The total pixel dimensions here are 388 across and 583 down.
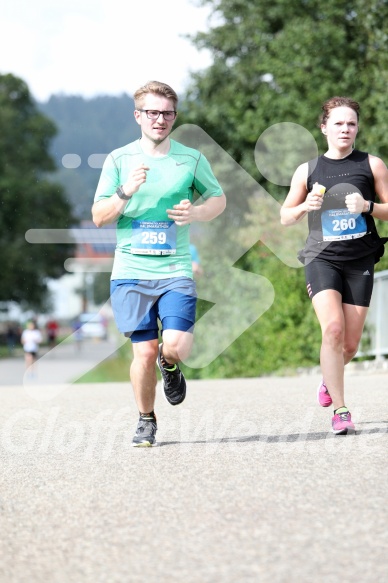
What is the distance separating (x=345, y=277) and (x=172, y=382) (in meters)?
1.21

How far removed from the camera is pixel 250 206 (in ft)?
94.1

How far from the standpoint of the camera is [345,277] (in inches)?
282

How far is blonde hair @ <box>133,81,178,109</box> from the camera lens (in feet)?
21.9

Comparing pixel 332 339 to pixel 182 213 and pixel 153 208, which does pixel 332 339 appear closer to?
pixel 182 213

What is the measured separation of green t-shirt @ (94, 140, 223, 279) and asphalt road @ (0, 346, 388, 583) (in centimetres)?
104

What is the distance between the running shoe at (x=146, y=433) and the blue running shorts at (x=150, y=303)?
1.70 feet

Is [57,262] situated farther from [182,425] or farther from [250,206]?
[182,425]

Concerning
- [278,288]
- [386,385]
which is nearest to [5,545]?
[386,385]

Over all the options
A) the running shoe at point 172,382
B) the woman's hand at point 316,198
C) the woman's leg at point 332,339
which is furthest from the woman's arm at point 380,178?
the running shoe at point 172,382

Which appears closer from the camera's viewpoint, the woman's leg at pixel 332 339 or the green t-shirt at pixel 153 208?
the green t-shirt at pixel 153 208

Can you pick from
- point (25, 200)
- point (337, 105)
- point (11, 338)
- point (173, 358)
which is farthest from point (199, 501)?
point (11, 338)

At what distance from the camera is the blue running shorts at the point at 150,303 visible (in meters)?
6.79

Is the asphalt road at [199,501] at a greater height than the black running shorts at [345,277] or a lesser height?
lesser

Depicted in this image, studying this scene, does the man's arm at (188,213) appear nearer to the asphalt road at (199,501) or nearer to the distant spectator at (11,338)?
the asphalt road at (199,501)
